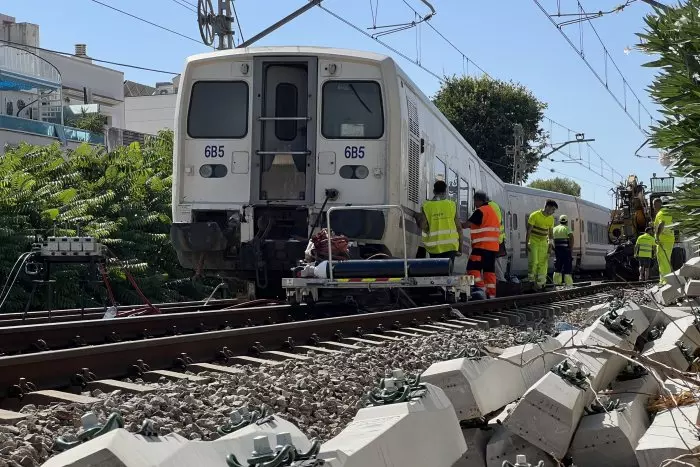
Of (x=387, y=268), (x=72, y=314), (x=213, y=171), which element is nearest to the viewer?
(x=387, y=268)

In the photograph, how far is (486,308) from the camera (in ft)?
43.0

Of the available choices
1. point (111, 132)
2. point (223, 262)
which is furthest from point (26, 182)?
point (111, 132)

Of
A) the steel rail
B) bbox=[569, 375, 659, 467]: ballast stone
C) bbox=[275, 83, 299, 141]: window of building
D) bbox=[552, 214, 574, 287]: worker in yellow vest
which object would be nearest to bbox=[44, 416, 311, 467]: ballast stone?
bbox=[569, 375, 659, 467]: ballast stone

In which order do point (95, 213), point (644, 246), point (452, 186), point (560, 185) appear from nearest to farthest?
1. point (452, 186)
2. point (95, 213)
3. point (644, 246)
4. point (560, 185)

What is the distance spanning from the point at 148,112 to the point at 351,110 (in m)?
51.3

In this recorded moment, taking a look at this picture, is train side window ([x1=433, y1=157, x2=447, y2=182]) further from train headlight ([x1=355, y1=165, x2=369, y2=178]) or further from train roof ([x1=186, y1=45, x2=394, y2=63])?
train roof ([x1=186, y1=45, x2=394, y2=63])

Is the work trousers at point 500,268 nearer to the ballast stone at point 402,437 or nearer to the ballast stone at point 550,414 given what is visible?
the ballast stone at point 550,414

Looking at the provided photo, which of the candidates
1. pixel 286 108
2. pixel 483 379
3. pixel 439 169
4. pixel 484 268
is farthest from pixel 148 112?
pixel 483 379

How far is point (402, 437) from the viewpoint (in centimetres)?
378

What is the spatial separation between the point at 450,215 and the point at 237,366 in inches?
260

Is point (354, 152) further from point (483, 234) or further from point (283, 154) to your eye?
point (483, 234)

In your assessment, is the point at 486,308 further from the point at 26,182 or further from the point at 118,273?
the point at 26,182

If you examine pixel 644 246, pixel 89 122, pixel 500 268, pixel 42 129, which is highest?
pixel 89 122

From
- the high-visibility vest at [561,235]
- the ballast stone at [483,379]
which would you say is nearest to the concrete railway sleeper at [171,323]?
the ballast stone at [483,379]
